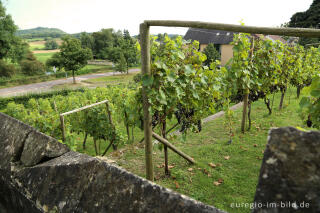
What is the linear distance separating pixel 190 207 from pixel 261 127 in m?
7.50

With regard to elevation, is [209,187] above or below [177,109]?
below

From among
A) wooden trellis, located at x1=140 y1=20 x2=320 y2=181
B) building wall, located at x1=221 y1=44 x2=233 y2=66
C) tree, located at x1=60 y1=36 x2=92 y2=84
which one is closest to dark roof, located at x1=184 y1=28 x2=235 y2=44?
building wall, located at x1=221 y1=44 x2=233 y2=66

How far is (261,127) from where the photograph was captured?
24.9ft

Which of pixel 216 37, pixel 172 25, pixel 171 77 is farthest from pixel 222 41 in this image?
pixel 172 25

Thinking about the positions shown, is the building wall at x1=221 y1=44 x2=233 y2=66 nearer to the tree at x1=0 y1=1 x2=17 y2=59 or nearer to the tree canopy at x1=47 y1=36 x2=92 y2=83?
the tree canopy at x1=47 y1=36 x2=92 y2=83

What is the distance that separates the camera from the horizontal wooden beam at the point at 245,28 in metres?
1.95

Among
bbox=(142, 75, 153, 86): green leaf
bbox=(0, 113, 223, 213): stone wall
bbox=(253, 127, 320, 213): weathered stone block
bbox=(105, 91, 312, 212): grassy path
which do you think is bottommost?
bbox=(105, 91, 312, 212): grassy path

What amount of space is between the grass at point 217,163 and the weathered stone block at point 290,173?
10.7ft

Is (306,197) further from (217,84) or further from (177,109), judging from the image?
(217,84)

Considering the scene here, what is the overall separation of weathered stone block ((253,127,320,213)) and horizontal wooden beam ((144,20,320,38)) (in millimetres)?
1574

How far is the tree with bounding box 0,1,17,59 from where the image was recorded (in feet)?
118

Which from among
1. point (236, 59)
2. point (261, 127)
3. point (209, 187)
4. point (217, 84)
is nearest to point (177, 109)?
point (217, 84)

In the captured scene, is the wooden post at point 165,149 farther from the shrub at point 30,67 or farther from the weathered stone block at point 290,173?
the shrub at point 30,67

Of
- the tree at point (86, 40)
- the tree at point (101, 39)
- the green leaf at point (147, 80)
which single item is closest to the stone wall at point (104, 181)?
the green leaf at point (147, 80)
